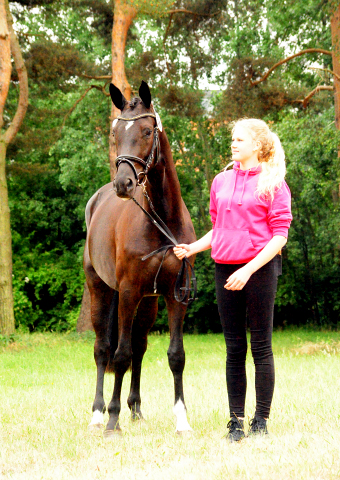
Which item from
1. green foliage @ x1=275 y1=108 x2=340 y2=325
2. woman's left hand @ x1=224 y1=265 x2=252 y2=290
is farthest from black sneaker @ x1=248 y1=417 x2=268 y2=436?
green foliage @ x1=275 y1=108 x2=340 y2=325

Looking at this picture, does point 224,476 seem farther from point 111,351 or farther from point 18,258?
point 18,258

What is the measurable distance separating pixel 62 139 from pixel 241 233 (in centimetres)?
1770

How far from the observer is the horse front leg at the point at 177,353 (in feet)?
15.8

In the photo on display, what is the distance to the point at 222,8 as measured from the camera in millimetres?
17578

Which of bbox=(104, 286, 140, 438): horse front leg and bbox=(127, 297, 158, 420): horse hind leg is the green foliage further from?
bbox=(104, 286, 140, 438): horse front leg

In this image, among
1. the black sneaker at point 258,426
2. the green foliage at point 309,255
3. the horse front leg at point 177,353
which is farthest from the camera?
the green foliage at point 309,255

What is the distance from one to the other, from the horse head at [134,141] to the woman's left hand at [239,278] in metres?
1.02

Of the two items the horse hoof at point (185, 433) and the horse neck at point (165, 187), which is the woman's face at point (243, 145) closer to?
the horse neck at point (165, 187)

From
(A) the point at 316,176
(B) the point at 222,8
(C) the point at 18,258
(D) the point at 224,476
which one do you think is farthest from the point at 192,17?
(D) the point at 224,476

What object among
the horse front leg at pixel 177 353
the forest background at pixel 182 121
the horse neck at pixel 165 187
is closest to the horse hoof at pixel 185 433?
the horse front leg at pixel 177 353

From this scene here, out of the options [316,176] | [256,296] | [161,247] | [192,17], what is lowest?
[256,296]

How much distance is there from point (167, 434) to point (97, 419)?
3.21ft

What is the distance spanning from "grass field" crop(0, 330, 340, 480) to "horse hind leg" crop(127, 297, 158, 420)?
199 mm

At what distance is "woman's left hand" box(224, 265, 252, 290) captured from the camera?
380 centimetres
